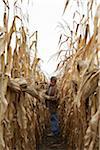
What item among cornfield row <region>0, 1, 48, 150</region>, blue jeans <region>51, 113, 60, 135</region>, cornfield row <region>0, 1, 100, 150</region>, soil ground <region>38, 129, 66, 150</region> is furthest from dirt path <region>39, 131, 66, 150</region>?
cornfield row <region>0, 1, 48, 150</region>

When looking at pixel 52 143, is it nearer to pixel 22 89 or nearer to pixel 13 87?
pixel 22 89

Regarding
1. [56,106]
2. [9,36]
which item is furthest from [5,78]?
[56,106]

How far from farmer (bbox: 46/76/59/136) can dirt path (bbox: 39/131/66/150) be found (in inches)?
12.8

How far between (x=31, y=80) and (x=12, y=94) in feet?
4.56

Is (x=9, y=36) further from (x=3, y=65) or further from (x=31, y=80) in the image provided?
(x=31, y=80)

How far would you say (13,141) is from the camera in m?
3.26

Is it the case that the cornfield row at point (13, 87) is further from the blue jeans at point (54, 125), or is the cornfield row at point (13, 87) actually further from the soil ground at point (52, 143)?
the blue jeans at point (54, 125)

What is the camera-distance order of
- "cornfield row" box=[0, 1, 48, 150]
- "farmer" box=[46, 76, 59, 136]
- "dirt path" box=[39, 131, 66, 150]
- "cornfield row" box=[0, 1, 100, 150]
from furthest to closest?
1. "farmer" box=[46, 76, 59, 136]
2. "dirt path" box=[39, 131, 66, 150]
3. "cornfield row" box=[0, 1, 48, 150]
4. "cornfield row" box=[0, 1, 100, 150]

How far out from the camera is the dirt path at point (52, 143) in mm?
5801

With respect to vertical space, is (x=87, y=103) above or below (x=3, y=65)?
below

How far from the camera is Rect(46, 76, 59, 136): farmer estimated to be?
716 centimetres

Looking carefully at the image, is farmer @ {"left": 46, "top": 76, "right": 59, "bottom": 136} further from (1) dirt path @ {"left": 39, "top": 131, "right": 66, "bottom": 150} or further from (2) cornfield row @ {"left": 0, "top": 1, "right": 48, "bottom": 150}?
(2) cornfield row @ {"left": 0, "top": 1, "right": 48, "bottom": 150}

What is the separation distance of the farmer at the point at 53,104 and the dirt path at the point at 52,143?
33 cm

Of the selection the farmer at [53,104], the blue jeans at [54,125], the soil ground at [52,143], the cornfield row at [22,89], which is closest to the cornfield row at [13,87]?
the cornfield row at [22,89]
